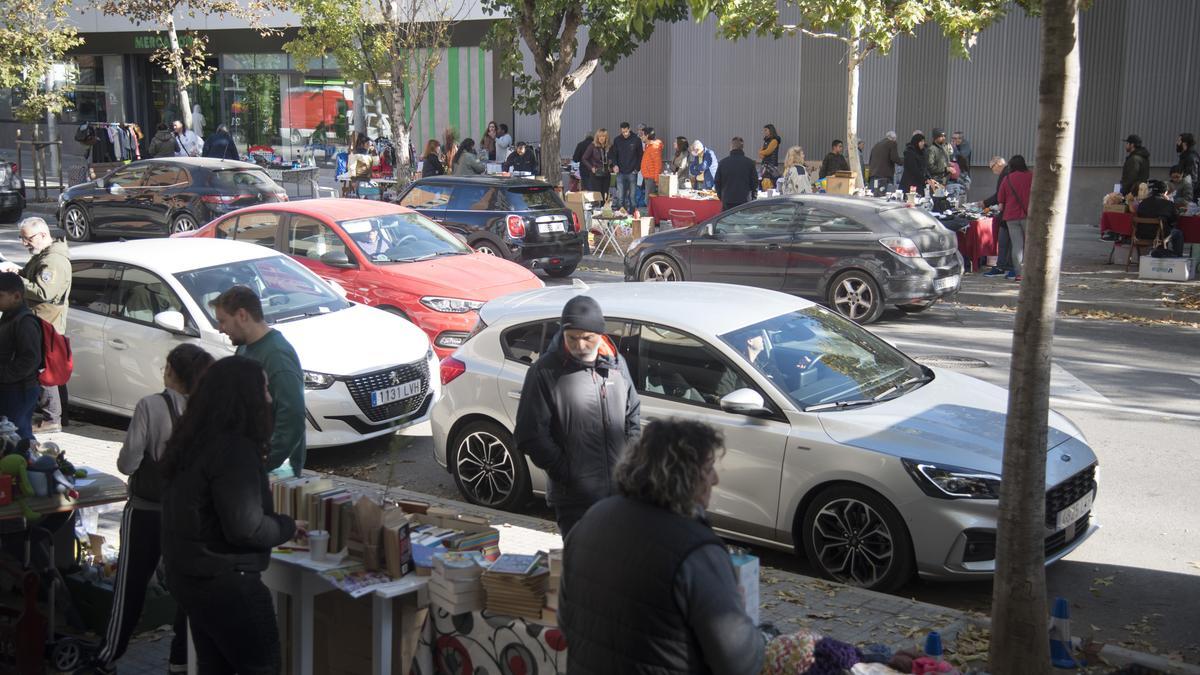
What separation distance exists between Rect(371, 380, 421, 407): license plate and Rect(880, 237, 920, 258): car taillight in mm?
7111

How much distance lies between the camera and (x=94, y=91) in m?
45.3

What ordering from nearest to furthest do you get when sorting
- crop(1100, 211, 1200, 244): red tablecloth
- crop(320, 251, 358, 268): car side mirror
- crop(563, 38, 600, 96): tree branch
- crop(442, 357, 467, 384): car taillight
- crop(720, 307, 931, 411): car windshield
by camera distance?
1. crop(720, 307, 931, 411): car windshield
2. crop(442, 357, 467, 384): car taillight
3. crop(320, 251, 358, 268): car side mirror
4. crop(1100, 211, 1200, 244): red tablecloth
5. crop(563, 38, 600, 96): tree branch

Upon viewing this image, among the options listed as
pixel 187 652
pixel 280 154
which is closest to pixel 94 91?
pixel 280 154

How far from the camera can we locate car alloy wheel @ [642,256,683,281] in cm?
1650

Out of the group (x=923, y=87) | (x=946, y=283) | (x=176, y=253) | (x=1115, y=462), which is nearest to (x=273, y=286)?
(x=176, y=253)

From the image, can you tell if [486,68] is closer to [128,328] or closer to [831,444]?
[128,328]

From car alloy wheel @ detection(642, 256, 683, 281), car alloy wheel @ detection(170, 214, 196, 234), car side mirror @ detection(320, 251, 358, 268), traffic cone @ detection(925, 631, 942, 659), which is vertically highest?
car side mirror @ detection(320, 251, 358, 268)

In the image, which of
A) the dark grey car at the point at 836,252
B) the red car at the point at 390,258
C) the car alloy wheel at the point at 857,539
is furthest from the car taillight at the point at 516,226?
the car alloy wheel at the point at 857,539

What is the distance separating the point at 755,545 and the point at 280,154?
36794 mm

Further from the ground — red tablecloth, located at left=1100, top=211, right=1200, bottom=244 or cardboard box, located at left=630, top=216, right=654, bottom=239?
red tablecloth, located at left=1100, top=211, right=1200, bottom=244

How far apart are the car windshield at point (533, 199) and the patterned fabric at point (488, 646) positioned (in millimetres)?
12959

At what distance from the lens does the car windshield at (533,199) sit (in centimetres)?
1770

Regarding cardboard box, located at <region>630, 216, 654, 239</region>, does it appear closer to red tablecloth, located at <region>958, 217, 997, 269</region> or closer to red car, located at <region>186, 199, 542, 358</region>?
red tablecloth, located at <region>958, 217, 997, 269</region>

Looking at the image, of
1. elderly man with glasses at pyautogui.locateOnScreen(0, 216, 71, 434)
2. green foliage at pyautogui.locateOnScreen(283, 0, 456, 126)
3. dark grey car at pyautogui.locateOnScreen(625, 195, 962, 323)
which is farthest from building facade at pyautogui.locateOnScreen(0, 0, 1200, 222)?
elderly man with glasses at pyautogui.locateOnScreen(0, 216, 71, 434)
